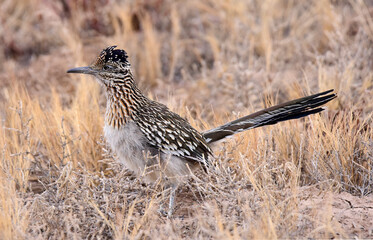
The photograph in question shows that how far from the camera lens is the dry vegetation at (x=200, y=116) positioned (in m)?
3.80

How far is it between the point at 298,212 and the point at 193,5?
19.8 ft

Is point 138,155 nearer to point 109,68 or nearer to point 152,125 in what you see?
point 152,125

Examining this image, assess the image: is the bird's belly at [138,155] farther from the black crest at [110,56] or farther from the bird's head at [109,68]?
the black crest at [110,56]

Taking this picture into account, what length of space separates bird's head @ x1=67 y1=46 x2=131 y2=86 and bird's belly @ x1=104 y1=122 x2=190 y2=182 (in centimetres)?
45

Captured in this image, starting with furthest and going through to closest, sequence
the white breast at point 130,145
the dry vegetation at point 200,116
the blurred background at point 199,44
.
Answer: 1. the blurred background at point 199,44
2. the white breast at point 130,145
3. the dry vegetation at point 200,116

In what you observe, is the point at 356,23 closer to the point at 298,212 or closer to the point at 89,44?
the point at 89,44

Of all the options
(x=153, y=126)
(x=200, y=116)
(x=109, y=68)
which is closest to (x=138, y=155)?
(x=153, y=126)

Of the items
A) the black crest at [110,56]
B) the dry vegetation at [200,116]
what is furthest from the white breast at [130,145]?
the black crest at [110,56]

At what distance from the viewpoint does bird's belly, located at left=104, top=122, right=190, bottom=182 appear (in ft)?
14.0

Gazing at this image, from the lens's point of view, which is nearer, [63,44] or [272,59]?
[272,59]

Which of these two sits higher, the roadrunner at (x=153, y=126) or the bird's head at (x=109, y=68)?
the bird's head at (x=109, y=68)

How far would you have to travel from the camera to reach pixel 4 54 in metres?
8.94

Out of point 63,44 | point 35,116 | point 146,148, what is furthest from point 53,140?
point 63,44

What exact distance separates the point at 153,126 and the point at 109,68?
2.23ft
